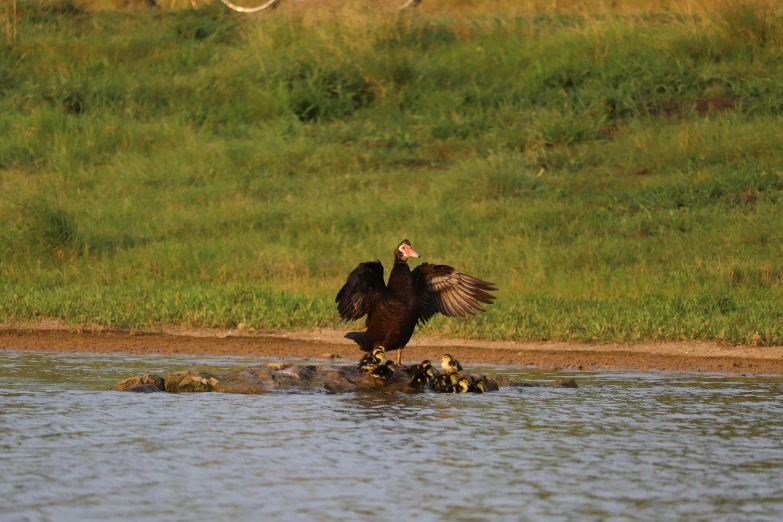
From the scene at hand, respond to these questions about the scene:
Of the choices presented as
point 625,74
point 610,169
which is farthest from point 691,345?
point 625,74

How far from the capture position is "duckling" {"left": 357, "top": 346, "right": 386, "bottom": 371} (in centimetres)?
862

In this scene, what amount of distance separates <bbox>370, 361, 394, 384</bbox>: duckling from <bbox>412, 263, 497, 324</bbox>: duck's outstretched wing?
20.5 inches

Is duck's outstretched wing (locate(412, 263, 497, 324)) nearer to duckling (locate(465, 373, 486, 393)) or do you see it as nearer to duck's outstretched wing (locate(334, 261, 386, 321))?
duck's outstretched wing (locate(334, 261, 386, 321))

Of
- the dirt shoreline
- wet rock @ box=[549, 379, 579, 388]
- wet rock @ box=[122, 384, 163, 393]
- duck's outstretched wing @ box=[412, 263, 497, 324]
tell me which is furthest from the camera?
the dirt shoreline

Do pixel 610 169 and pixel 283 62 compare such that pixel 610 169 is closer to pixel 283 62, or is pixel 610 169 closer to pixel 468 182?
pixel 468 182

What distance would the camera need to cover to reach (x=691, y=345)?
10219 mm

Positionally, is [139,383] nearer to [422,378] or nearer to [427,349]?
[422,378]

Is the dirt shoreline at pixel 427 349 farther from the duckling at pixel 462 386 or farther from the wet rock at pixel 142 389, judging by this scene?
the wet rock at pixel 142 389

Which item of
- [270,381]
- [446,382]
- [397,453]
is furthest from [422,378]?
[397,453]

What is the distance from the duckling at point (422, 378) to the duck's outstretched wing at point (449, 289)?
0.49 meters

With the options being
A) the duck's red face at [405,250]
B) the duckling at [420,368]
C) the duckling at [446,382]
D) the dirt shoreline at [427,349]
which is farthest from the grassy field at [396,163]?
the duck's red face at [405,250]

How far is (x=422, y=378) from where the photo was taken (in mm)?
8742

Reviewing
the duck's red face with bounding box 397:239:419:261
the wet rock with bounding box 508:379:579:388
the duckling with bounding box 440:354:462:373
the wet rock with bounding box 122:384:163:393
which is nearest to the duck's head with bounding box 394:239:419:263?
the duck's red face with bounding box 397:239:419:261

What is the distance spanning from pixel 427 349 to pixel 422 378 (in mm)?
1855
